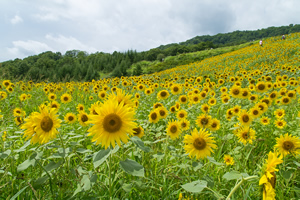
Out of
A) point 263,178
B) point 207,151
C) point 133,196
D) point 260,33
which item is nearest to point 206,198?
point 207,151

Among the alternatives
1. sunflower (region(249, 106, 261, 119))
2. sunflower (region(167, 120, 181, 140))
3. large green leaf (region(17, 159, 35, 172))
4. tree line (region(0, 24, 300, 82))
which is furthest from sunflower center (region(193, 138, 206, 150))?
tree line (region(0, 24, 300, 82))

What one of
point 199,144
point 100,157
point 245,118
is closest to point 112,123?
point 100,157

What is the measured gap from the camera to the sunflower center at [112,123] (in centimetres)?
119

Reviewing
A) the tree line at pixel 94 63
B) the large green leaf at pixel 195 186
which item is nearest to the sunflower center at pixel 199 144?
the large green leaf at pixel 195 186

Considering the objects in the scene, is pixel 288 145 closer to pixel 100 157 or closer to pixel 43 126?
pixel 100 157

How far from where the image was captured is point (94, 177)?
43.9 inches

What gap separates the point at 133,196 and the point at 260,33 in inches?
5319

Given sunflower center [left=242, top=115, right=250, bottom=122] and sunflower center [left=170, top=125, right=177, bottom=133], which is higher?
sunflower center [left=170, top=125, right=177, bottom=133]

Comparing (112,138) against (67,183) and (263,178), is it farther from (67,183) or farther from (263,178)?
(263,178)

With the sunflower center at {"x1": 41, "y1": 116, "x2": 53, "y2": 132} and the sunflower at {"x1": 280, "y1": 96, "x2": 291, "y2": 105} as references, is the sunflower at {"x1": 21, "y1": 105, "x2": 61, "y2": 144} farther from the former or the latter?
the sunflower at {"x1": 280, "y1": 96, "x2": 291, "y2": 105}

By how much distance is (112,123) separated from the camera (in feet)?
3.92

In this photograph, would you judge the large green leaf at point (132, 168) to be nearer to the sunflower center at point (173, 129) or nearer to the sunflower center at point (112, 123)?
the sunflower center at point (112, 123)

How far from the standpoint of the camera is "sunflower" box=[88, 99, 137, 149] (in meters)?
1.18

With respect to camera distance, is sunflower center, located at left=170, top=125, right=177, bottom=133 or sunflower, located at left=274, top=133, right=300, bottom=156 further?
sunflower center, located at left=170, top=125, right=177, bottom=133
